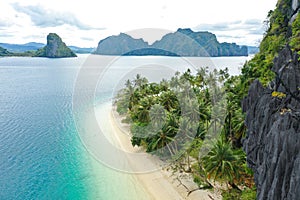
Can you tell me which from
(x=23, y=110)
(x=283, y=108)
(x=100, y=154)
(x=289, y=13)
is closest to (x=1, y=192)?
(x=100, y=154)

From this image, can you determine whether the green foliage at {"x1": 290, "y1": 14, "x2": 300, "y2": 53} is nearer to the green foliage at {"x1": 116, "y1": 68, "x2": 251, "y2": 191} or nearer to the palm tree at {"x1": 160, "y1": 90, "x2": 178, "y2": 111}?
the green foliage at {"x1": 116, "y1": 68, "x2": 251, "y2": 191}

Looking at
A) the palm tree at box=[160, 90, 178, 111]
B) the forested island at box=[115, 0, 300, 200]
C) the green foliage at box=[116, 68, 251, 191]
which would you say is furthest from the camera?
the palm tree at box=[160, 90, 178, 111]

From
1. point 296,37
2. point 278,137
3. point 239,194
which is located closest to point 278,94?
point 278,137

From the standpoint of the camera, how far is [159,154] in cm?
3139

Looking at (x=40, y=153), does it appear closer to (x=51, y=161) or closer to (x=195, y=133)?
(x=51, y=161)

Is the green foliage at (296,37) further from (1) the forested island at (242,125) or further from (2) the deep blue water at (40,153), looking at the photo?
(2) the deep blue water at (40,153)

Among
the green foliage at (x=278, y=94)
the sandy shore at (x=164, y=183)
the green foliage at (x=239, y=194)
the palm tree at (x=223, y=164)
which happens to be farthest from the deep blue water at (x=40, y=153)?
the green foliage at (x=278, y=94)

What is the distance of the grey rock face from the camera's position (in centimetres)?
1236

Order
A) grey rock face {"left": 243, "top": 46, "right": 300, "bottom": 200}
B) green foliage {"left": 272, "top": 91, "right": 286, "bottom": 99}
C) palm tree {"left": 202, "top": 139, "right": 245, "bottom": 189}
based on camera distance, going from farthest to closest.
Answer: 1. palm tree {"left": 202, "top": 139, "right": 245, "bottom": 189}
2. green foliage {"left": 272, "top": 91, "right": 286, "bottom": 99}
3. grey rock face {"left": 243, "top": 46, "right": 300, "bottom": 200}

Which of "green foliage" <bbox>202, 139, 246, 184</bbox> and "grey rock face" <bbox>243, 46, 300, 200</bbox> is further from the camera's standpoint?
"green foliage" <bbox>202, 139, 246, 184</bbox>

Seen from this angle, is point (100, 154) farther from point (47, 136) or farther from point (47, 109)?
point (47, 109)

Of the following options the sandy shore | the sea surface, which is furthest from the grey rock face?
the sea surface

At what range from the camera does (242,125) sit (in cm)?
2717

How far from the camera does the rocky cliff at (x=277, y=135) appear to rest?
40.6 ft
